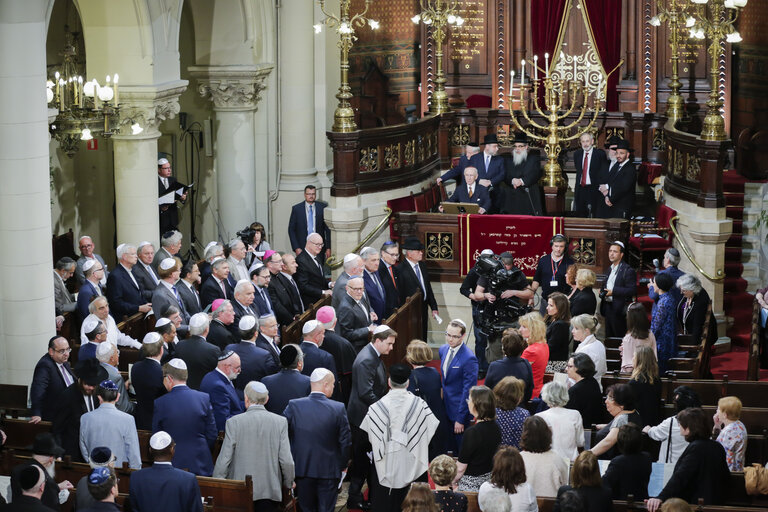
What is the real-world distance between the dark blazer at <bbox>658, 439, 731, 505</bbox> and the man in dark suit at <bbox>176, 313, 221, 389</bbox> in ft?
11.7

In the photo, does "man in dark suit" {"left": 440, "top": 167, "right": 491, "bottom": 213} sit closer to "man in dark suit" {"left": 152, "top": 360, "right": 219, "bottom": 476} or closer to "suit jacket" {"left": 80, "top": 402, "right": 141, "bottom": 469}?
"man in dark suit" {"left": 152, "top": 360, "right": 219, "bottom": 476}

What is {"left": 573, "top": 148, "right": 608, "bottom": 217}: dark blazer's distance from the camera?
16266 mm

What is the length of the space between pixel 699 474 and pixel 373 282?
17.1 feet

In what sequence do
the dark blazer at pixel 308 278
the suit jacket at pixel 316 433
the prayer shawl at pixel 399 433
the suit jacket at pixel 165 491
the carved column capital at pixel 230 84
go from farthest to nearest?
the carved column capital at pixel 230 84 < the dark blazer at pixel 308 278 < the suit jacket at pixel 316 433 < the prayer shawl at pixel 399 433 < the suit jacket at pixel 165 491

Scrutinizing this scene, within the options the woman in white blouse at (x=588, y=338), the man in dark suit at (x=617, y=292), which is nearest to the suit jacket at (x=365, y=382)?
the woman in white blouse at (x=588, y=338)

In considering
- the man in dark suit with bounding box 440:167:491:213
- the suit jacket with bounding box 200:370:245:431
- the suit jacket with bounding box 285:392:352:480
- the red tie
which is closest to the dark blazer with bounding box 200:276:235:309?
the suit jacket with bounding box 200:370:245:431

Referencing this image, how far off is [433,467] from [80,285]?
5.99 m

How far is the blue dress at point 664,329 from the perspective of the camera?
11867 millimetres

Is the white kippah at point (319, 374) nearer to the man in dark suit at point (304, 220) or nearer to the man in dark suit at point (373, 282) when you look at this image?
the man in dark suit at point (373, 282)

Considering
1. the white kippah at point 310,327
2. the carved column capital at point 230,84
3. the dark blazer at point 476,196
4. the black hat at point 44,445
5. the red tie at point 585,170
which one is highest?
the carved column capital at point 230,84

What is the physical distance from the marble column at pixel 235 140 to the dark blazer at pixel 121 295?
5.18 metres

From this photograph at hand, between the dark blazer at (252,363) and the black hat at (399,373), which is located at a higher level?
the black hat at (399,373)

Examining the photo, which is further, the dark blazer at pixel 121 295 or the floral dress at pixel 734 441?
the dark blazer at pixel 121 295

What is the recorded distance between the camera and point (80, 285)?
12.5 meters
